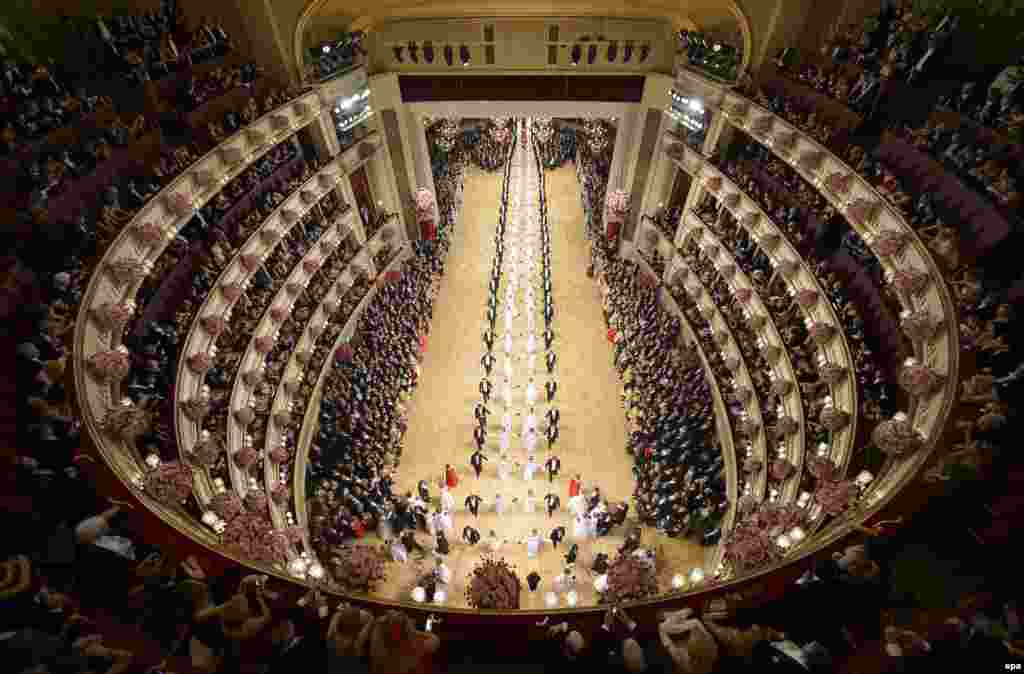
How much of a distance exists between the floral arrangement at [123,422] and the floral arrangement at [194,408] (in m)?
3.48

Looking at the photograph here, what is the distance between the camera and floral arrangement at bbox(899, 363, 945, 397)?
38.1ft

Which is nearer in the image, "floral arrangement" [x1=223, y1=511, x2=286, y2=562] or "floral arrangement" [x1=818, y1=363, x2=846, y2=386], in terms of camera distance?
"floral arrangement" [x1=223, y1=511, x2=286, y2=562]

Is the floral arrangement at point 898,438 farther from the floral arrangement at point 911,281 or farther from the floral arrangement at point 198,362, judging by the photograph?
the floral arrangement at point 198,362

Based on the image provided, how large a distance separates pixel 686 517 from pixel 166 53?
88.7ft

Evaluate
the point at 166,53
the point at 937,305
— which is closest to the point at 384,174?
the point at 166,53

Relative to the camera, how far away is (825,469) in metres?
13.6

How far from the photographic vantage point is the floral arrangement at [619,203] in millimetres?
32406

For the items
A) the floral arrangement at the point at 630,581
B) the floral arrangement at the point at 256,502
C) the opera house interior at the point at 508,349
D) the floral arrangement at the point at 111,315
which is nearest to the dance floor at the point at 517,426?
the opera house interior at the point at 508,349

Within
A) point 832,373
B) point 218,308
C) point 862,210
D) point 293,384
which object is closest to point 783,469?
point 832,373

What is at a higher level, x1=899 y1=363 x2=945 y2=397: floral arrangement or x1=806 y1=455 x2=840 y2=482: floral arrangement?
x1=899 y1=363 x2=945 y2=397: floral arrangement

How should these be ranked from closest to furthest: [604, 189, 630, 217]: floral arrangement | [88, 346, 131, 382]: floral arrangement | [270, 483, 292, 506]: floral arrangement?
[88, 346, 131, 382]: floral arrangement → [270, 483, 292, 506]: floral arrangement → [604, 189, 630, 217]: floral arrangement

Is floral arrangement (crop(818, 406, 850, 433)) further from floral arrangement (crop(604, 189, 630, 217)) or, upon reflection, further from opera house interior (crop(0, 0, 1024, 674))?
floral arrangement (crop(604, 189, 630, 217))

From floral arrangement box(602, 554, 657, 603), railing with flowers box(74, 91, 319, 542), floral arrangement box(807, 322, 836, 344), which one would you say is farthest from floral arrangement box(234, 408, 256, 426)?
floral arrangement box(807, 322, 836, 344)

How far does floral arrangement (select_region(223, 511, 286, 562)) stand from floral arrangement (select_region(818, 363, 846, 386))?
55.8 feet
